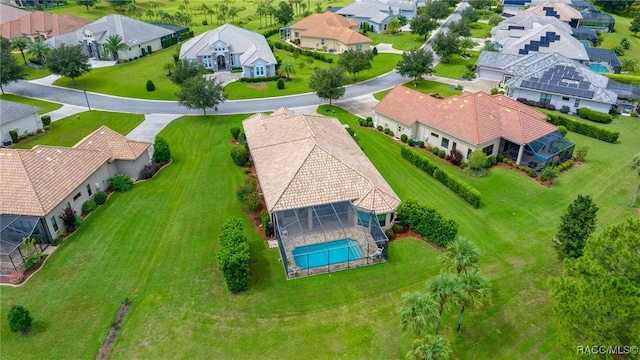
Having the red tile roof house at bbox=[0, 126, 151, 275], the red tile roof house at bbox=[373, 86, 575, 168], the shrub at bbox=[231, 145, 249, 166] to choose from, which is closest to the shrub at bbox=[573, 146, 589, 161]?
the red tile roof house at bbox=[373, 86, 575, 168]

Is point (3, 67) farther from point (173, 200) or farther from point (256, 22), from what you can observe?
point (256, 22)

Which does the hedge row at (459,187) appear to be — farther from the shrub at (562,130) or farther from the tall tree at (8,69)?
the tall tree at (8,69)

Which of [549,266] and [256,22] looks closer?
[549,266]

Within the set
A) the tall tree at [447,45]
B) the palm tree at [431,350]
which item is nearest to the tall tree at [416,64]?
the tall tree at [447,45]

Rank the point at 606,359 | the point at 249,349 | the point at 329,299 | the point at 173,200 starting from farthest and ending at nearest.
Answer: the point at 173,200 < the point at 329,299 < the point at 249,349 < the point at 606,359

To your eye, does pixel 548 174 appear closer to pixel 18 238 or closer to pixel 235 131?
pixel 235 131

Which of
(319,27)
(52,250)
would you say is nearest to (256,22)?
(319,27)

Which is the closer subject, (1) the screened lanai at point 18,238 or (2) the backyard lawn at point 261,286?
(2) the backyard lawn at point 261,286
